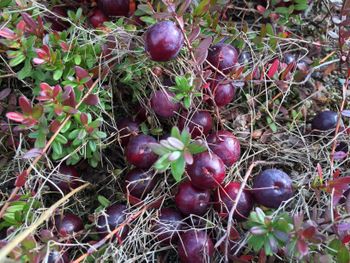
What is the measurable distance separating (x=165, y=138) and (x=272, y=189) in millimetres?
→ 407

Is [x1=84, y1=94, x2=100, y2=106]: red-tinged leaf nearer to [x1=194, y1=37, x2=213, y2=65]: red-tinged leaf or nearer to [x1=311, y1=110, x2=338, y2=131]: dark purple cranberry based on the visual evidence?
[x1=194, y1=37, x2=213, y2=65]: red-tinged leaf

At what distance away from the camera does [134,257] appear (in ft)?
4.86

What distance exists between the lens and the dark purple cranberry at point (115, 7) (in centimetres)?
178

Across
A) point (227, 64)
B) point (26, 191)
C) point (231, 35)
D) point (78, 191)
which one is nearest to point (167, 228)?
point (78, 191)

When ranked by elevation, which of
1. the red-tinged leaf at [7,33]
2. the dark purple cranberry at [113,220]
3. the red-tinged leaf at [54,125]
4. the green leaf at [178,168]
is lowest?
the dark purple cranberry at [113,220]

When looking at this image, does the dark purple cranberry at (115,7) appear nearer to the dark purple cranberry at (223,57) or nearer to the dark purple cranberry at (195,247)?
the dark purple cranberry at (223,57)

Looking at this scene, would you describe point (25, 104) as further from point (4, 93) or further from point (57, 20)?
point (57, 20)

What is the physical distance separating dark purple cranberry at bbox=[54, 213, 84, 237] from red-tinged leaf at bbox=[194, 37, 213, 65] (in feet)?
2.14

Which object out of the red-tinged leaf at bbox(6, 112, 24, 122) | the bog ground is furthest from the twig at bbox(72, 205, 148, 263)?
the red-tinged leaf at bbox(6, 112, 24, 122)

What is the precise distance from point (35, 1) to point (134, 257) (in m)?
0.99

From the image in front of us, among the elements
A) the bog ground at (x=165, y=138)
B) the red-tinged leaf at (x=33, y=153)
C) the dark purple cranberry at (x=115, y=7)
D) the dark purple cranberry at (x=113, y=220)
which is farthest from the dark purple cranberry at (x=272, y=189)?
the dark purple cranberry at (x=115, y=7)

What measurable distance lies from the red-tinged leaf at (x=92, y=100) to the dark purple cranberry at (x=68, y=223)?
377 millimetres

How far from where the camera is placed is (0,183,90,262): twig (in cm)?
108

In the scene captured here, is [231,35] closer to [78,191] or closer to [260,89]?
[260,89]
